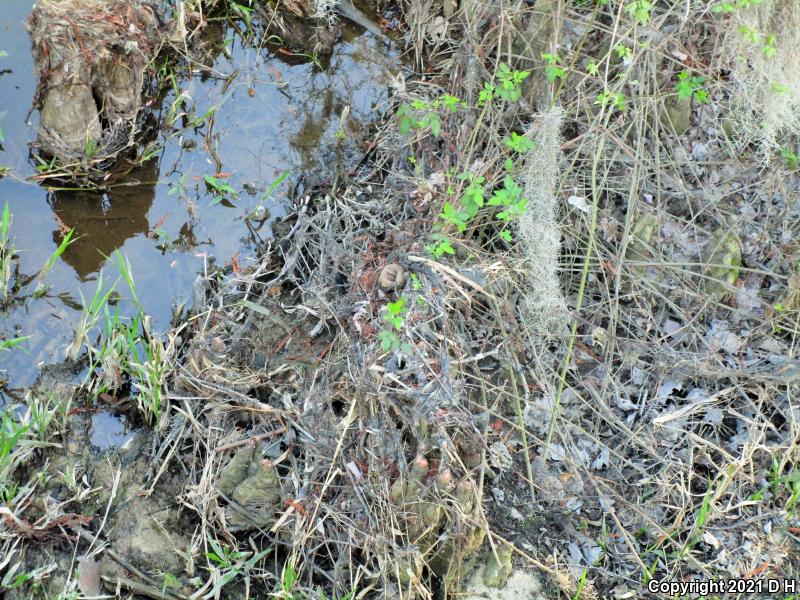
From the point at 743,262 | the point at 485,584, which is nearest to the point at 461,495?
the point at 485,584

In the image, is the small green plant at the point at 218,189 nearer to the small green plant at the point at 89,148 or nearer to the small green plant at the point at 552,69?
the small green plant at the point at 89,148

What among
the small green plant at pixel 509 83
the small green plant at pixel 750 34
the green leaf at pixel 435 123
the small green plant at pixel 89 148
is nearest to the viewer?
the small green plant at pixel 750 34

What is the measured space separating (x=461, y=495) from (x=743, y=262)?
207 centimetres

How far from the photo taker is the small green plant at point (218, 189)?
4047mm

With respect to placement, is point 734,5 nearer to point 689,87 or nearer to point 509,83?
point 689,87

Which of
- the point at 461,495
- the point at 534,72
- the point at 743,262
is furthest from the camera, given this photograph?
the point at 534,72

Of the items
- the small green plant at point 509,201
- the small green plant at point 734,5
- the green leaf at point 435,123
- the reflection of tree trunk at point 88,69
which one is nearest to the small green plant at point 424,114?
the green leaf at point 435,123

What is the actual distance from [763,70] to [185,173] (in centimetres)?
325

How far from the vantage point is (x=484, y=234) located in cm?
371

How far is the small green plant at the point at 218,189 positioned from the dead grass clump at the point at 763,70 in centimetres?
282

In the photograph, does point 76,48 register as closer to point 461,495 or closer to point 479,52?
point 479,52

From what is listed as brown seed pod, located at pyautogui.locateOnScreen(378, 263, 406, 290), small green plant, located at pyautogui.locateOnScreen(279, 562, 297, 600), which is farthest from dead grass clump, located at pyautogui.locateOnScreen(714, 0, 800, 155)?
small green plant, located at pyautogui.locateOnScreen(279, 562, 297, 600)

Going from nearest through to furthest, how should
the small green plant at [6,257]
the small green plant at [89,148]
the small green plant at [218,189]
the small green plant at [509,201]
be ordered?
the small green plant at [509,201], the small green plant at [6,257], the small green plant at [89,148], the small green plant at [218,189]

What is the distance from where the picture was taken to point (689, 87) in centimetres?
355
